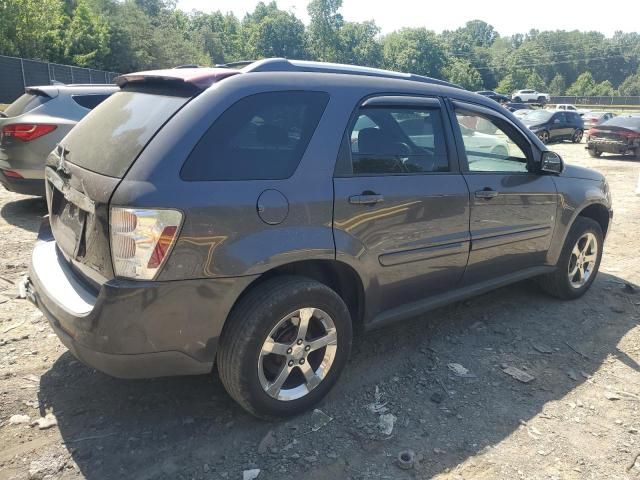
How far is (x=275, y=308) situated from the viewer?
2635 millimetres

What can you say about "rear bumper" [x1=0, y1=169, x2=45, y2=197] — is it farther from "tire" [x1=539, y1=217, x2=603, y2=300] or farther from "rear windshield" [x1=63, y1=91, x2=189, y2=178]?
"tire" [x1=539, y1=217, x2=603, y2=300]

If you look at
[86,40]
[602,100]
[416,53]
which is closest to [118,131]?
[86,40]

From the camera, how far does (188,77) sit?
8.91 ft

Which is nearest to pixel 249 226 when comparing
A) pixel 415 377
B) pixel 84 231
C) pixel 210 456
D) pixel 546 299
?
pixel 84 231

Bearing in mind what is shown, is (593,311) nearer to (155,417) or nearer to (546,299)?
(546,299)

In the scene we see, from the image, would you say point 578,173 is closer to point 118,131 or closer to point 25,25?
point 118,131

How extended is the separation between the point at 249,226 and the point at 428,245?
4.34 ft

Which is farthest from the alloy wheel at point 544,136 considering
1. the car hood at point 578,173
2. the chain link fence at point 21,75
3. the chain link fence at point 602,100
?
the chain link fence at point 602,100

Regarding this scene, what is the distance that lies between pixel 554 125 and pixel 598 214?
18847 millimetres

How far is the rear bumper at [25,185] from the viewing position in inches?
248

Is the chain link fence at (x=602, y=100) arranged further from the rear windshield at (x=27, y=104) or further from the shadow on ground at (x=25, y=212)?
the rear windshield at (x=27, y=104)

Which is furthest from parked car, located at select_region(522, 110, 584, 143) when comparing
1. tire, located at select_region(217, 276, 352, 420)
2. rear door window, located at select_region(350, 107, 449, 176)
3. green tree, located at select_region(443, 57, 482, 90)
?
green tree, located at select_region(443, 57, 482, 90)

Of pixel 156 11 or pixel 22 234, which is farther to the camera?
pixel 156 11

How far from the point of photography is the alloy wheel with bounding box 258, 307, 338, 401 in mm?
2768
